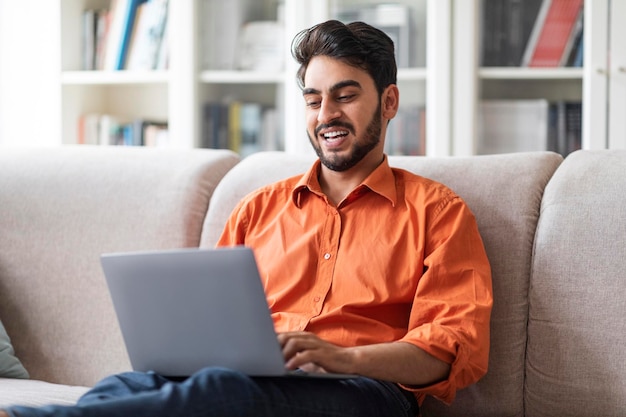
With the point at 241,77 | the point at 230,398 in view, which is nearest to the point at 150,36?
the point at 241,77

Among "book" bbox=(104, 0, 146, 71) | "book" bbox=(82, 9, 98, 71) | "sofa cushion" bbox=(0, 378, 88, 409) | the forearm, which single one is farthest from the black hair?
"book" bbox=(82, 9, 98, 71)

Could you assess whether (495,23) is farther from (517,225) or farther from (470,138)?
(517,225)

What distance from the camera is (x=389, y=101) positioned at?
1.94m

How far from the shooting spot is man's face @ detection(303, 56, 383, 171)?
1862 mm

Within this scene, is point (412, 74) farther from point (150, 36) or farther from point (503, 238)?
point (503, 238)

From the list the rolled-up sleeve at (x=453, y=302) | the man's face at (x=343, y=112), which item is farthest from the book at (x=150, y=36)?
the rolled-up sleeve at (x=453, y=302)

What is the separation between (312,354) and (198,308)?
0.65 feet

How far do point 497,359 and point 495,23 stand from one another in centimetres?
156

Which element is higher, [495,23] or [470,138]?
[495,23]

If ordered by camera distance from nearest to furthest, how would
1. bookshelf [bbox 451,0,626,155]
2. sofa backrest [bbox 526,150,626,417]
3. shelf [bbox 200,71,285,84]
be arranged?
1. sofa backrest [bbox 526,150,626,417]
2. bookshelf [bbox 451,0,626,155]
3. shelf [bbox 200,71,285,84]

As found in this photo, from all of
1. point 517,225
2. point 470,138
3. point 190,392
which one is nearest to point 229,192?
point 517,225

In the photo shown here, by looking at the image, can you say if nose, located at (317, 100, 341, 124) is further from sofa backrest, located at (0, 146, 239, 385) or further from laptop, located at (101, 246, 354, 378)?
laptop, located at (101, 246, 354, 378)

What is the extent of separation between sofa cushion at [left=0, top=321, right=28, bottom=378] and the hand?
78cm

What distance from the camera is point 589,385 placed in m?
1.74
